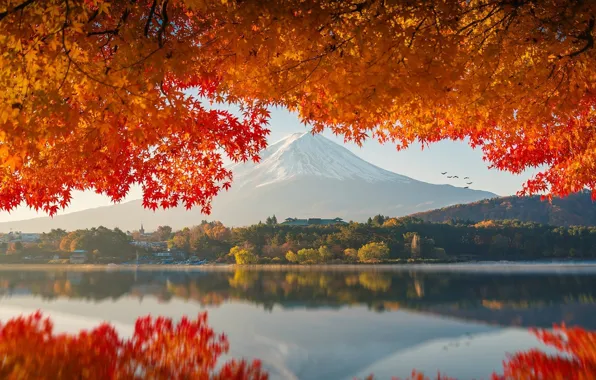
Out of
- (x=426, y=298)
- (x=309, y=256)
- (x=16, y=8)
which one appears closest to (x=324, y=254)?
(x=309, y=256)

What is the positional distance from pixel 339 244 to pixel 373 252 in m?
3.81

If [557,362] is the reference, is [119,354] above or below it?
above

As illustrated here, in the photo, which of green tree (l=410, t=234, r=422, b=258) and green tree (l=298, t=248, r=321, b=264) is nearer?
green tree (l=298, t=248, r=321, b=264)

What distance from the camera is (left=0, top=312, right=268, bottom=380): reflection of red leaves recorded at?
176 inches

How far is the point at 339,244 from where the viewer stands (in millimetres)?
39250

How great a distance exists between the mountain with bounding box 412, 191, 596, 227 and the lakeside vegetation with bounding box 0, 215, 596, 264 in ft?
82.4

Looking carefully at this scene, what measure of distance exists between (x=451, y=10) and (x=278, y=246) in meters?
36.3

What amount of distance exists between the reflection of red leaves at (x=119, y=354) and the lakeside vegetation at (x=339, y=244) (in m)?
28.7

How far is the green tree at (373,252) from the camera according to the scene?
35.4m

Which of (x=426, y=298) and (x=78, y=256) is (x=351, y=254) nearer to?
(x=78, y=256)

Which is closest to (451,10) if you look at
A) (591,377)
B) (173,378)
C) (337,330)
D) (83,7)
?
(83,7)

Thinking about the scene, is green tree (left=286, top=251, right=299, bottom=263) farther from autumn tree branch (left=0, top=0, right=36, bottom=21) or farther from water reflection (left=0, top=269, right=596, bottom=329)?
autumn tree branch (left=0, top=0, right=36, bottom=21)

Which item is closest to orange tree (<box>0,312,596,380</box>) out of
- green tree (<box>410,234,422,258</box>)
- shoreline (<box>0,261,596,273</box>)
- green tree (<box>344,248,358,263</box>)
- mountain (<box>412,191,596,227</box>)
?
shoreline (<box>0,261,596,273</box>)

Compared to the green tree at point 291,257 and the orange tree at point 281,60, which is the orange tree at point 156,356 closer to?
the orange tree at point 281,60
